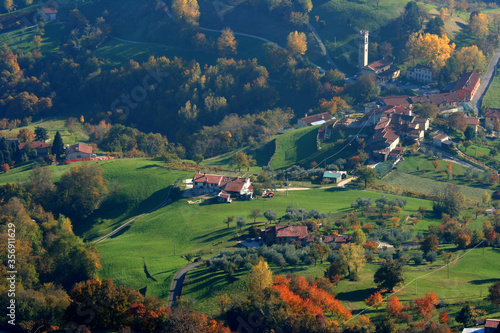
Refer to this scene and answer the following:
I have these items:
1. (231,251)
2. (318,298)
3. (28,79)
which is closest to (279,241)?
(231,251)

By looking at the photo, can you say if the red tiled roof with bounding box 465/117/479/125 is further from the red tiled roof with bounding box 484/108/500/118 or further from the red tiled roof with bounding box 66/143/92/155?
the red tiled roof with bounding box 66/143/92/155

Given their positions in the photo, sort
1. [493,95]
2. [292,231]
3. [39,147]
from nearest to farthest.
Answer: [292,231], [39,147], [493,95]

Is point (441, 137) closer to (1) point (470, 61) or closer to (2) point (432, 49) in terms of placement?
(1) point (470, 61)

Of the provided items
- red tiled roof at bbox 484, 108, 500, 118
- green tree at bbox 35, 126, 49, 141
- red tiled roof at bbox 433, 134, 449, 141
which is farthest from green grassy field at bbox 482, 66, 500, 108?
green tree at bbox 35, 126, 49, 141

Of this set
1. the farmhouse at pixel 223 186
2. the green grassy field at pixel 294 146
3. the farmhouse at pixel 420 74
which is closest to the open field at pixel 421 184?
the green grassy field at pixel 294 146

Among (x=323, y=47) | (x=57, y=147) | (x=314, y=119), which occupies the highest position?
(x=323, y=47)

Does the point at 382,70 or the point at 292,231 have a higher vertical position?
the point at 382,70

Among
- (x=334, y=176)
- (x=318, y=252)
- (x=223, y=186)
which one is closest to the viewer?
(x=318, y=252)

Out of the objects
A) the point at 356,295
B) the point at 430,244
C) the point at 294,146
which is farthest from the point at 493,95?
the point at 356,295
